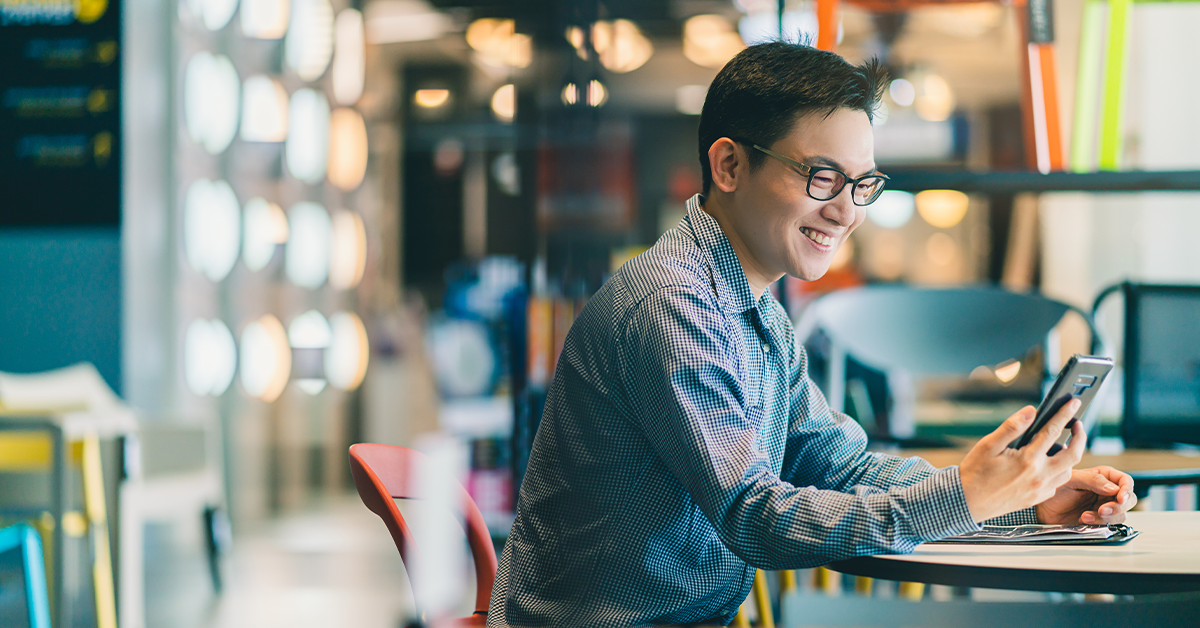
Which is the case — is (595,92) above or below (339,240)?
above

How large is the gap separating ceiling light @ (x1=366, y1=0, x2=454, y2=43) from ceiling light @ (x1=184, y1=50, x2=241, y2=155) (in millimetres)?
929

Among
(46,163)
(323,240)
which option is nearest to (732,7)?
(323,240)

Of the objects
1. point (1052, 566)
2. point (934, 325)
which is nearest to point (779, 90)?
point (1052, 566)

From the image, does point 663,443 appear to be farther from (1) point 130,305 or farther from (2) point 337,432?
(2) point 337,432

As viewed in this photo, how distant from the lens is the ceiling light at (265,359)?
192 inches

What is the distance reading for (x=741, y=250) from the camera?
1.16m

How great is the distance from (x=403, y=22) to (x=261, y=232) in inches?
57.3

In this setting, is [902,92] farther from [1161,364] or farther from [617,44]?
[1161,364]

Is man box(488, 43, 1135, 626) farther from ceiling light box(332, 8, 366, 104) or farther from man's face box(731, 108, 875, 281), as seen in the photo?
ceiling light box(332, 8, 366, 104)

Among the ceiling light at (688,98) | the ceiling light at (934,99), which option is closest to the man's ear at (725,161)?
the ceiling light at (688,98)

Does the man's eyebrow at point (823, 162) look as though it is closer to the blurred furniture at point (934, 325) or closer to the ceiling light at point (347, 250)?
the blurred furniture at point (934, 325)

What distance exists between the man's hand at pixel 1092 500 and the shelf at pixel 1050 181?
1033mm

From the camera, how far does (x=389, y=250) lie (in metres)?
5.57

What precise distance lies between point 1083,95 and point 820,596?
1.65 meters
